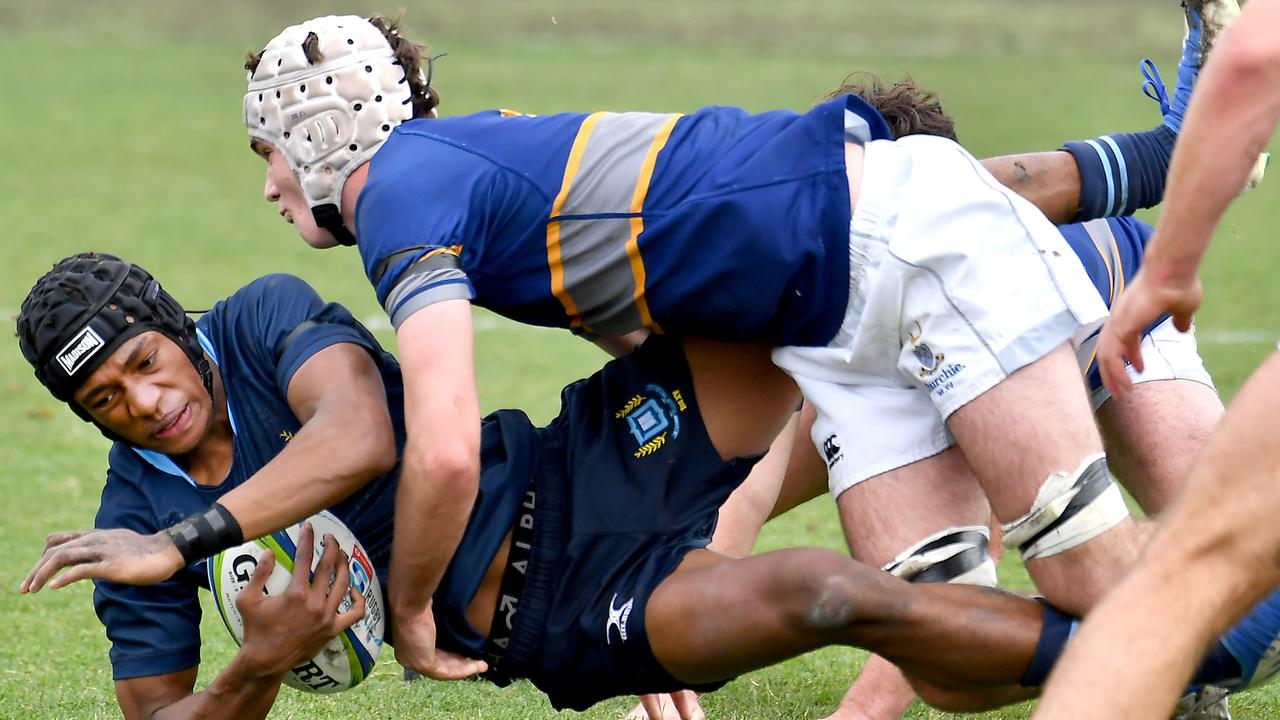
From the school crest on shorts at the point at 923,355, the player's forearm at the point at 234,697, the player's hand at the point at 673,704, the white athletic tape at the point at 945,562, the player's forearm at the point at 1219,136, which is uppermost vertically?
the player's forearm at the point at 1219,136

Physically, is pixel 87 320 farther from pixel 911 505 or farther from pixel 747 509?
pixel 911 505

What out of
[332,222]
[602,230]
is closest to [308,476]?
[332,222]

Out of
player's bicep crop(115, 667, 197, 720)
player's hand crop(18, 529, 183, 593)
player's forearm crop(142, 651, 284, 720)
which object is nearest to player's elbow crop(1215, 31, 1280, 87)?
player's hand crop(18, 529, 183, 593)

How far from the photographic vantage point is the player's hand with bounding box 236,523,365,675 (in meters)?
3.58

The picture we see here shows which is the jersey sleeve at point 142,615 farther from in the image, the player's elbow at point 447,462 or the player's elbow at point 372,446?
the player's elbow at point 447,462

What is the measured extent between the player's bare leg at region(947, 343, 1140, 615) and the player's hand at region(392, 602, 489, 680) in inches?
49.0

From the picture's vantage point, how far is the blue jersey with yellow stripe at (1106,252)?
432cm

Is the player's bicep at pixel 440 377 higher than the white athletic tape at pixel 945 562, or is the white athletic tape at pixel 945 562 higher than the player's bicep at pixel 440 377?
the player's bicep at pixel 440 377

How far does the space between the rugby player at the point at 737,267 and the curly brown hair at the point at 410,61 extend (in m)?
0.10

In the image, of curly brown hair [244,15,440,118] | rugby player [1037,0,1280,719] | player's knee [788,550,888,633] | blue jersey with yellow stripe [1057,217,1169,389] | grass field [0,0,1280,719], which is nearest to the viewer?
rugby player [1037,0,1280,719]

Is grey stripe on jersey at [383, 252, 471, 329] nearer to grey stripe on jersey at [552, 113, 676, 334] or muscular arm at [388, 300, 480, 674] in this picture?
muscular arm at [388, 300, 480, 674]

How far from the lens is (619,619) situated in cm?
363

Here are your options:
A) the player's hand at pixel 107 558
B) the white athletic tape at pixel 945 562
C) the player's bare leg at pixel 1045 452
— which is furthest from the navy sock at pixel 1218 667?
the player's hand at pixel 107 558

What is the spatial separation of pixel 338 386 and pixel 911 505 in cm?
132
